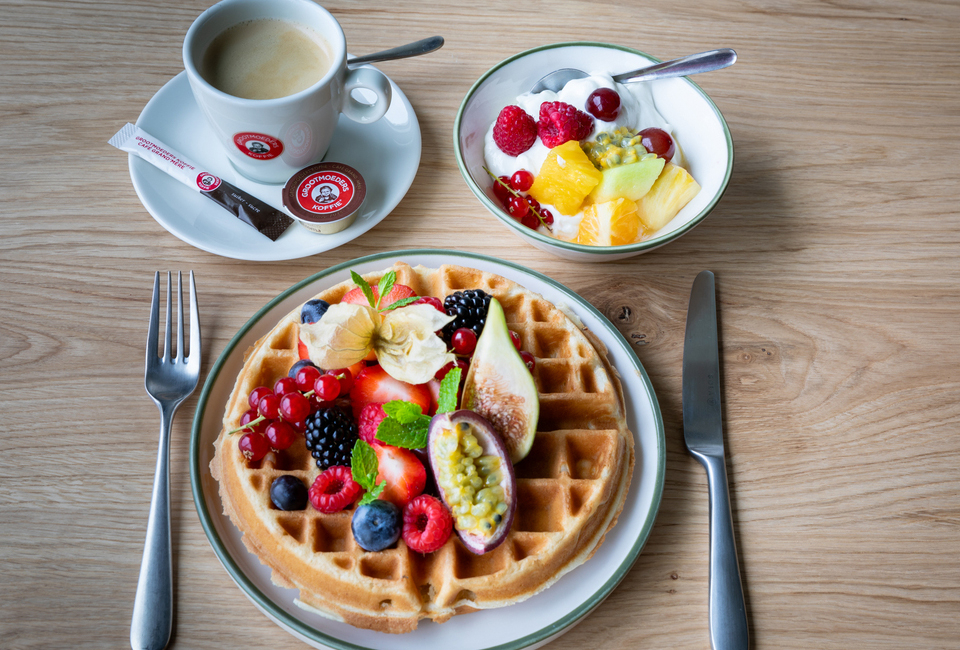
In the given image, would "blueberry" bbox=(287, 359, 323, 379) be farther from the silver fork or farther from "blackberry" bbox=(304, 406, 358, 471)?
the silver fork

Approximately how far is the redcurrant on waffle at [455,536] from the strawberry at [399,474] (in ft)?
0.31

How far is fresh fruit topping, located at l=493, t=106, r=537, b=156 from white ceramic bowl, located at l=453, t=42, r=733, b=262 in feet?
0.27

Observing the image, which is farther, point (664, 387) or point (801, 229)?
point (801, 229)

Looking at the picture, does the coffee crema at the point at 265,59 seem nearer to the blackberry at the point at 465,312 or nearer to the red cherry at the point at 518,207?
the red cherry at the point at 518,207

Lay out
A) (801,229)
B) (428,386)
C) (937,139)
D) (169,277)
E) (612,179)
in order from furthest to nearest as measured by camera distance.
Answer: (937,139) → (801,229) → (612,179) → (169,277) → (428,386)

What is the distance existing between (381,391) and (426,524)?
290 mm

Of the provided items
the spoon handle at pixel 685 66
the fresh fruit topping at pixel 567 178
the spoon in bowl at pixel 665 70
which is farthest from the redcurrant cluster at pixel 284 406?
the spoon handle at pixel 685 66

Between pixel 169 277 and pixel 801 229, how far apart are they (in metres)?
1.79

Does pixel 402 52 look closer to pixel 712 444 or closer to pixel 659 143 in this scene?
pixel 659 143

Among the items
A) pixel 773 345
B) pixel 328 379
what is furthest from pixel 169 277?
pixel 773 345

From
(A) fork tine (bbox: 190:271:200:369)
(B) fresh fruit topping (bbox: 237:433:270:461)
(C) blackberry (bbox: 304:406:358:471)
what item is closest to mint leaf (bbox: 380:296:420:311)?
(C) blackberry (bbox: 304:406:358:471)

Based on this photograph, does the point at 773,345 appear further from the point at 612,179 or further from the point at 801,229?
the point at 612,179

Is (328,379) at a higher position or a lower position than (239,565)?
higher

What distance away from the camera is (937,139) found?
209cm
